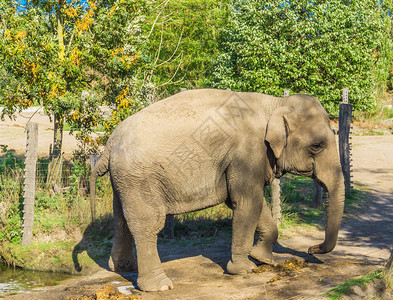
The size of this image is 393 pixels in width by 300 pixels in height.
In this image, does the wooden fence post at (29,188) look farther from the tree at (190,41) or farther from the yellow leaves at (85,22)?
the tree at (190,41)

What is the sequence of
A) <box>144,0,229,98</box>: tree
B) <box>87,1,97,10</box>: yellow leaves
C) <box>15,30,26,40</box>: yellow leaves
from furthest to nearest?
<box>144,0,229,98</box>: tree < <box>87,1,97,10</box>: yellow leaves < <box>15,30,26,40</box>: yellow leaves

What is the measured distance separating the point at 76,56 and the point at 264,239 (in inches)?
221

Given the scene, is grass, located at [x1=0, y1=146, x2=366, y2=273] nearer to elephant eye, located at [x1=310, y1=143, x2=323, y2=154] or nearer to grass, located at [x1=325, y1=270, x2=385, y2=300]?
elephant eye, located at [x1=310, y1=143, x2=323, y2=154]

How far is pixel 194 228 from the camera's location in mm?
8953

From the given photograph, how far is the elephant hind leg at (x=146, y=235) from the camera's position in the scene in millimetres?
5961

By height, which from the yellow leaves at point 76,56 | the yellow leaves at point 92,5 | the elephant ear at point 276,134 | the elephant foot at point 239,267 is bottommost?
the elephant foot at point 239,267

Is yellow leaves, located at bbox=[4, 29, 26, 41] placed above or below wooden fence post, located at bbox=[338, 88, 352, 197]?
above

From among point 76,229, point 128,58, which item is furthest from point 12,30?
point 76,229

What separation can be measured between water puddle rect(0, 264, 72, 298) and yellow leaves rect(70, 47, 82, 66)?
13.9 ft

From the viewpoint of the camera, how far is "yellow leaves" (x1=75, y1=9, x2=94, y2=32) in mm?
9969

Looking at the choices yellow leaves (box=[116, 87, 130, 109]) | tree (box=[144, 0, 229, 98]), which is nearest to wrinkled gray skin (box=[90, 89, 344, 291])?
yellow leaves (box=[116, 87, 130, 109])

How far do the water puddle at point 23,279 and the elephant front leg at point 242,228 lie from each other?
9.80ft

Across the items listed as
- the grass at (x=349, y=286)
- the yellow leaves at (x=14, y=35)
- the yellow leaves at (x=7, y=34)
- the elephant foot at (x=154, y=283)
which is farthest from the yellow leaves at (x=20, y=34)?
the grass at (x=349, y=286)

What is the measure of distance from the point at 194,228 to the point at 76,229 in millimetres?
2157
